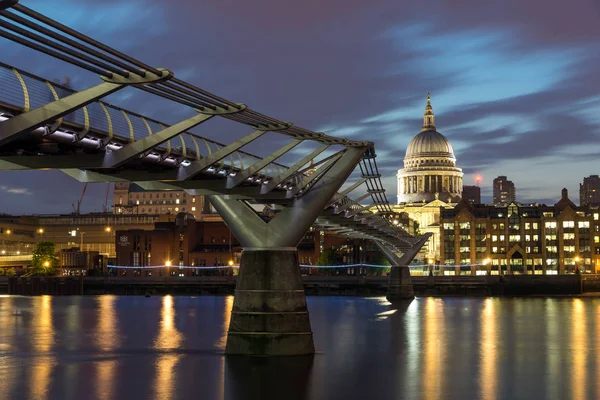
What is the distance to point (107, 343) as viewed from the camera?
67188 mm

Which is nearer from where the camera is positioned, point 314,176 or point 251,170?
point 251,170

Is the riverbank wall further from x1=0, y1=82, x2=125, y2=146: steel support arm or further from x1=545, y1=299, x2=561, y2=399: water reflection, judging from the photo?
x1=0, y1=82, x2=125, y2=146: steel support arm

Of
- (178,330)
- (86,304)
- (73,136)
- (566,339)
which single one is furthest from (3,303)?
(73,136)

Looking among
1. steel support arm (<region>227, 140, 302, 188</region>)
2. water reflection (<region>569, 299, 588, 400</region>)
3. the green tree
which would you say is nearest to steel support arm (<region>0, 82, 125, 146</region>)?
steel support arm (<region>227, 140, 302, 188</region>)

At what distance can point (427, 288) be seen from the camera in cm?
15212

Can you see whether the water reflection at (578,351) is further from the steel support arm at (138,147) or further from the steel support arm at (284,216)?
the steel support arm at (138,147)

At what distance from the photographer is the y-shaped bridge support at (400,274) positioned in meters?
126

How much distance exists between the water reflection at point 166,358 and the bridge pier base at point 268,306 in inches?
155

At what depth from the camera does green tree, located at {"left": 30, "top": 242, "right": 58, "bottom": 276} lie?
178 m

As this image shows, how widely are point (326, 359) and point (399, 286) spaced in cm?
7854

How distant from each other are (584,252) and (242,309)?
510ft

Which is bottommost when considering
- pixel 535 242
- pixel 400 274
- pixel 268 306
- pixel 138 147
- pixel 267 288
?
pixel 268 306

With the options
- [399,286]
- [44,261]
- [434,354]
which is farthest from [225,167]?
[44,261]

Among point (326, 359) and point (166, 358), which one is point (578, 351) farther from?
point (166, 358)
